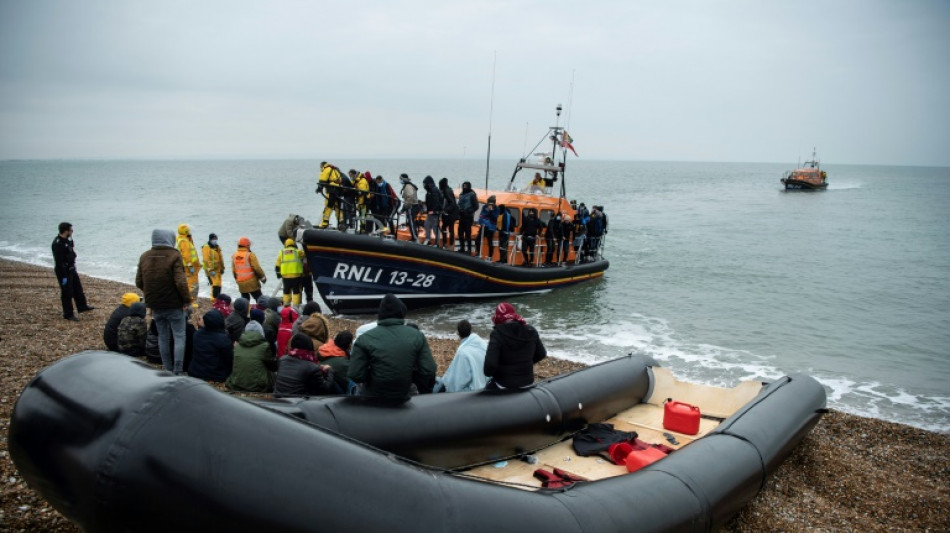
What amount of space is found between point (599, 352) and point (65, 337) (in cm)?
858

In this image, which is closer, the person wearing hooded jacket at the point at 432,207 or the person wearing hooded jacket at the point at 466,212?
the person wearing hooded jacket at the point at 432,207

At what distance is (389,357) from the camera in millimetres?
3947

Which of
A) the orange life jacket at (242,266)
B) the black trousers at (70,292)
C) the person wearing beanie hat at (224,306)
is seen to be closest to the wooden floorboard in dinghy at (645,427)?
the person wearing beanie hat at (224,306)

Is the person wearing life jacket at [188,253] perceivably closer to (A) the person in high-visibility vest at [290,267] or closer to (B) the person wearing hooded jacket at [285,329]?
(A) the person in high-visibility vest at [290,267]

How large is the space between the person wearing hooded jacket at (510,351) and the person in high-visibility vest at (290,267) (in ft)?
21.2

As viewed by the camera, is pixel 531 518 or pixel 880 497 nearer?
pixel 531 518

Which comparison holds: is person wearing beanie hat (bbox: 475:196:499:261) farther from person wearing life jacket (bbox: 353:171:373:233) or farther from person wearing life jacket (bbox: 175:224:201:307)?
person wearing life jacket (bbox: 175:224:201:307)

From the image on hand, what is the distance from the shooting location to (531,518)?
9.06ft

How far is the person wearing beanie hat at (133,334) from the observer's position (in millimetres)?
6383

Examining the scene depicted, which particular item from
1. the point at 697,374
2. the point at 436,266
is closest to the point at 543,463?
the point at 697,374

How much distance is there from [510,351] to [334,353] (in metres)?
1.70

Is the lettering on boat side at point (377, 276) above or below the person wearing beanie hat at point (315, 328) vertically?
below

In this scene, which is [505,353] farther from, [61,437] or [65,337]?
[65,337]

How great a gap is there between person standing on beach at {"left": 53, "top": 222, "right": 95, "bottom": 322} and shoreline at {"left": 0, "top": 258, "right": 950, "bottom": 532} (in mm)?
406
